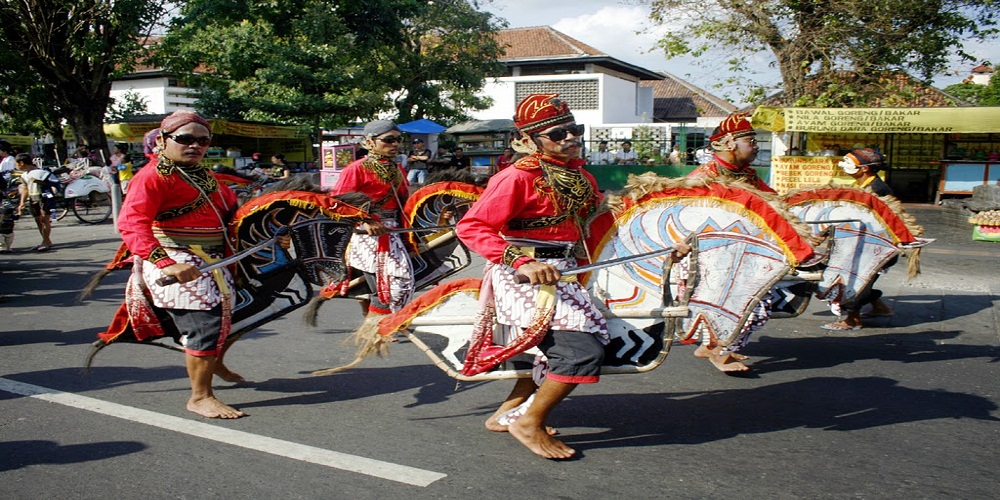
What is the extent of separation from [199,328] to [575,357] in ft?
6.99

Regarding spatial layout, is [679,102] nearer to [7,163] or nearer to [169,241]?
[7,163]

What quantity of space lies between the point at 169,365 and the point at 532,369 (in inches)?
119

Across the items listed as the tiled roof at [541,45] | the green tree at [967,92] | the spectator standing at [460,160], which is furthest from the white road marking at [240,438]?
Result: the tiled roof at [541,45]

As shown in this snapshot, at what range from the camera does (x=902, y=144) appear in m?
19.8

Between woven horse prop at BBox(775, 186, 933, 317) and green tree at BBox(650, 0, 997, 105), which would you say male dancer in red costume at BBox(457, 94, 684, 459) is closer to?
woven horse prop at BBox(775, 186, 933, 317)

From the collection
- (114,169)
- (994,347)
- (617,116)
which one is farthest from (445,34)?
(994,347)

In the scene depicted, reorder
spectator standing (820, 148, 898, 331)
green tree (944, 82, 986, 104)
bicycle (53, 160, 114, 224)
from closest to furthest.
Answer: spectator standing (820, 148, 898, 331) < bicycle (53, 160, 114, 224) < green tree (944, 82, 986, 104)

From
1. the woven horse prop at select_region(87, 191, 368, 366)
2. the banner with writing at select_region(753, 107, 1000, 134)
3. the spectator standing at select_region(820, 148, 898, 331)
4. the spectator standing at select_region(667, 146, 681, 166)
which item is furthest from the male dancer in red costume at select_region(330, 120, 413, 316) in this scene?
the spectator standing at select_region(667, 146, 681, 166)

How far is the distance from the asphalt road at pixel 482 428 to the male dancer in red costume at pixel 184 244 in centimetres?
45

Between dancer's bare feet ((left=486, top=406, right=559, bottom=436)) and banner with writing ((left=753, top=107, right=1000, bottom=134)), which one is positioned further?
banner with writing ((left=753, top=107, right=1000, bottom=134))

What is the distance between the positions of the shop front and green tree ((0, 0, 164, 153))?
14944 millimetres

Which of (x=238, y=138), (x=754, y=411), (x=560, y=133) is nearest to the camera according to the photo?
(x=560, y=133)

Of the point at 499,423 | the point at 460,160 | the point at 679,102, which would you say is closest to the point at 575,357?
the point at 499,423

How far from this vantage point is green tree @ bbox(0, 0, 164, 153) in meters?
19.8
